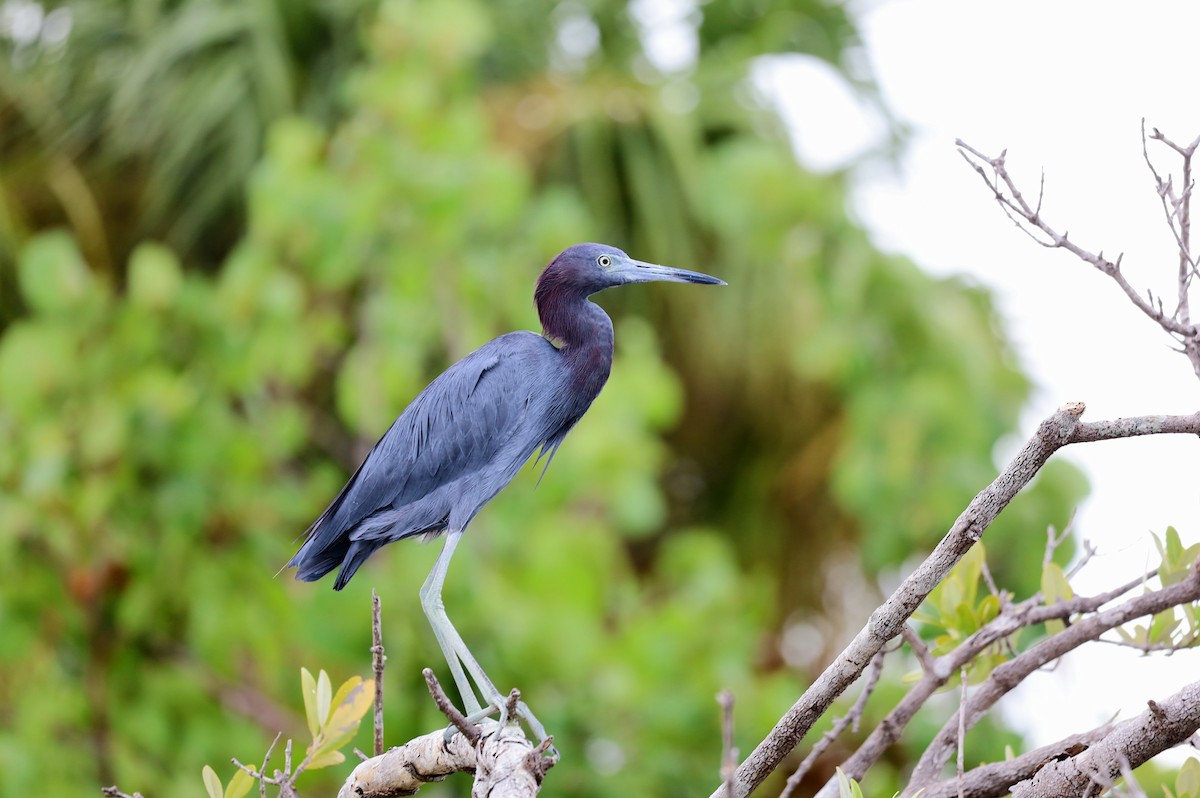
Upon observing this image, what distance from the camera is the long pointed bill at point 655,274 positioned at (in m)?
2.76

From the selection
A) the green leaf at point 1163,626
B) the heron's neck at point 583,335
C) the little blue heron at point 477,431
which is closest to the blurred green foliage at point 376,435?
the little blue heron at point 477,431

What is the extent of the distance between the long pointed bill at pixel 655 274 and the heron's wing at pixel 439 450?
276mm

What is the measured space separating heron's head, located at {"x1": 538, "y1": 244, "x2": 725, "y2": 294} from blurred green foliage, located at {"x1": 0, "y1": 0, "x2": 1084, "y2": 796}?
2.25 metres

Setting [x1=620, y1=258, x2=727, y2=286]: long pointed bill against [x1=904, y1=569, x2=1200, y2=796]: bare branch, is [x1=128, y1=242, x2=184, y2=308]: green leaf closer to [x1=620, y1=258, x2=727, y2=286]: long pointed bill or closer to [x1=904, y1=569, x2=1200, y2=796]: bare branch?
[x1=620, y1=258, x2=727, y2=286]: long pointed bill

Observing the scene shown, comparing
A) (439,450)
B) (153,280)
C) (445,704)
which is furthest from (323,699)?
(153,280)

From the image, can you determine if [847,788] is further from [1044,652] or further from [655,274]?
[655,274]

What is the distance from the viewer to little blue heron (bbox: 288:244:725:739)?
2.90 metres

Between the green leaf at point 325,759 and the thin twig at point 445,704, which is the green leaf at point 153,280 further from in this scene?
the thin twig at point 445,704

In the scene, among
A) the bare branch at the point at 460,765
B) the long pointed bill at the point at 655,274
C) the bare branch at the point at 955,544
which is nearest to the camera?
the bare branch at the point at 955,544

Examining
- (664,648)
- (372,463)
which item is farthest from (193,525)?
(372,463)

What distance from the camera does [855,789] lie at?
2074 mm

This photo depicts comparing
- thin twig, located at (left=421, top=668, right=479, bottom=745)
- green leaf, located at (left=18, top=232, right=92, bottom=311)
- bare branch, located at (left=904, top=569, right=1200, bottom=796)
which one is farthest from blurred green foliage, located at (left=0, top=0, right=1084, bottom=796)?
thin twig, located at (left=421, top=668, right=479, bottom=745)

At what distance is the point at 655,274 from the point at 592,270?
16 centimetres

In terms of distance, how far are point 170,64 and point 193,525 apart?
121 inches
